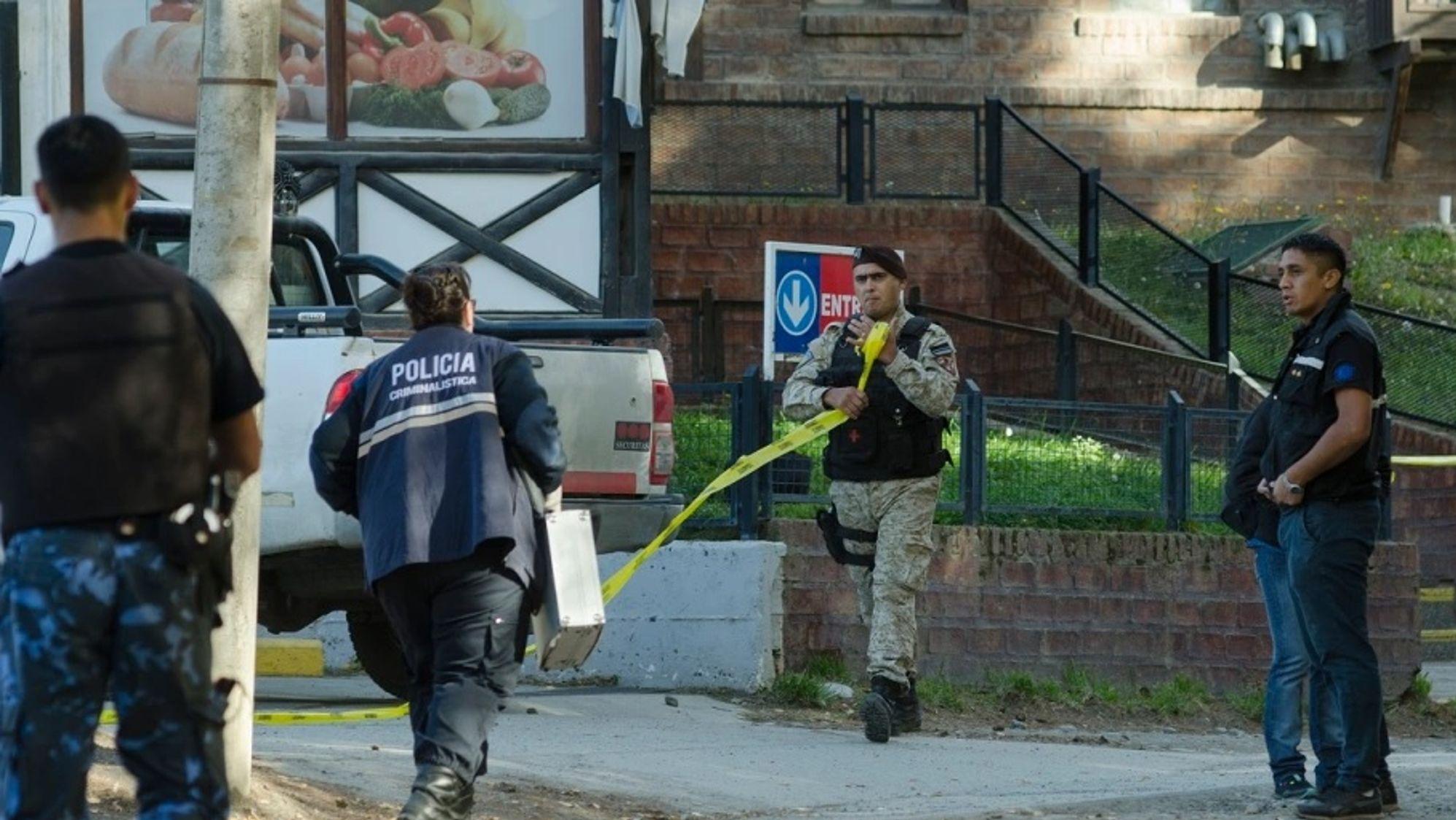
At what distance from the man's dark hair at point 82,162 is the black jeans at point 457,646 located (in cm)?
220

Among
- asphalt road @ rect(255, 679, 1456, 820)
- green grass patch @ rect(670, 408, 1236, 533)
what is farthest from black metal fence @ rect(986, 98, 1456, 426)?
asphalt road @ rect(255, 679, 1456, 820)

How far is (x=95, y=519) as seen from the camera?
4828 mm

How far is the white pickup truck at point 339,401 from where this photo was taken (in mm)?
9023

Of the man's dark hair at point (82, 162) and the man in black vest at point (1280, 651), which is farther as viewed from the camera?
the man in black vest at point (1280, 651)

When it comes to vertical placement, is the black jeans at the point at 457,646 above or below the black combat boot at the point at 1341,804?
above

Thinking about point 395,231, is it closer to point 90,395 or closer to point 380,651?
point 380,651

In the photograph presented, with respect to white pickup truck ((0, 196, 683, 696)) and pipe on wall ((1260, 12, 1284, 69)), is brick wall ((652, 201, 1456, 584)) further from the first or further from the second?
white pickup truck ((0, 196, 683, 696))

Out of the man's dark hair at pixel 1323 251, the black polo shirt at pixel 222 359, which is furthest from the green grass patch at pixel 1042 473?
the black polo shirt at pixel 222 359

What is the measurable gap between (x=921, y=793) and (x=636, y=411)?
1986 mm

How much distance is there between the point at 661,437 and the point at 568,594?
273 centimetres

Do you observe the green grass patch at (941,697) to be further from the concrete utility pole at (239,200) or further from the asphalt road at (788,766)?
the concrete utility pole at (239,200)

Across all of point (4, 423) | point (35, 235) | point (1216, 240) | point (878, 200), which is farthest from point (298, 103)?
point (4, 423)

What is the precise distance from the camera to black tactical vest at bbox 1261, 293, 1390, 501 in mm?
7922

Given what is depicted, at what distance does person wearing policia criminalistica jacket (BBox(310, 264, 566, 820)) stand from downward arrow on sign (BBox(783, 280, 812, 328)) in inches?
216
